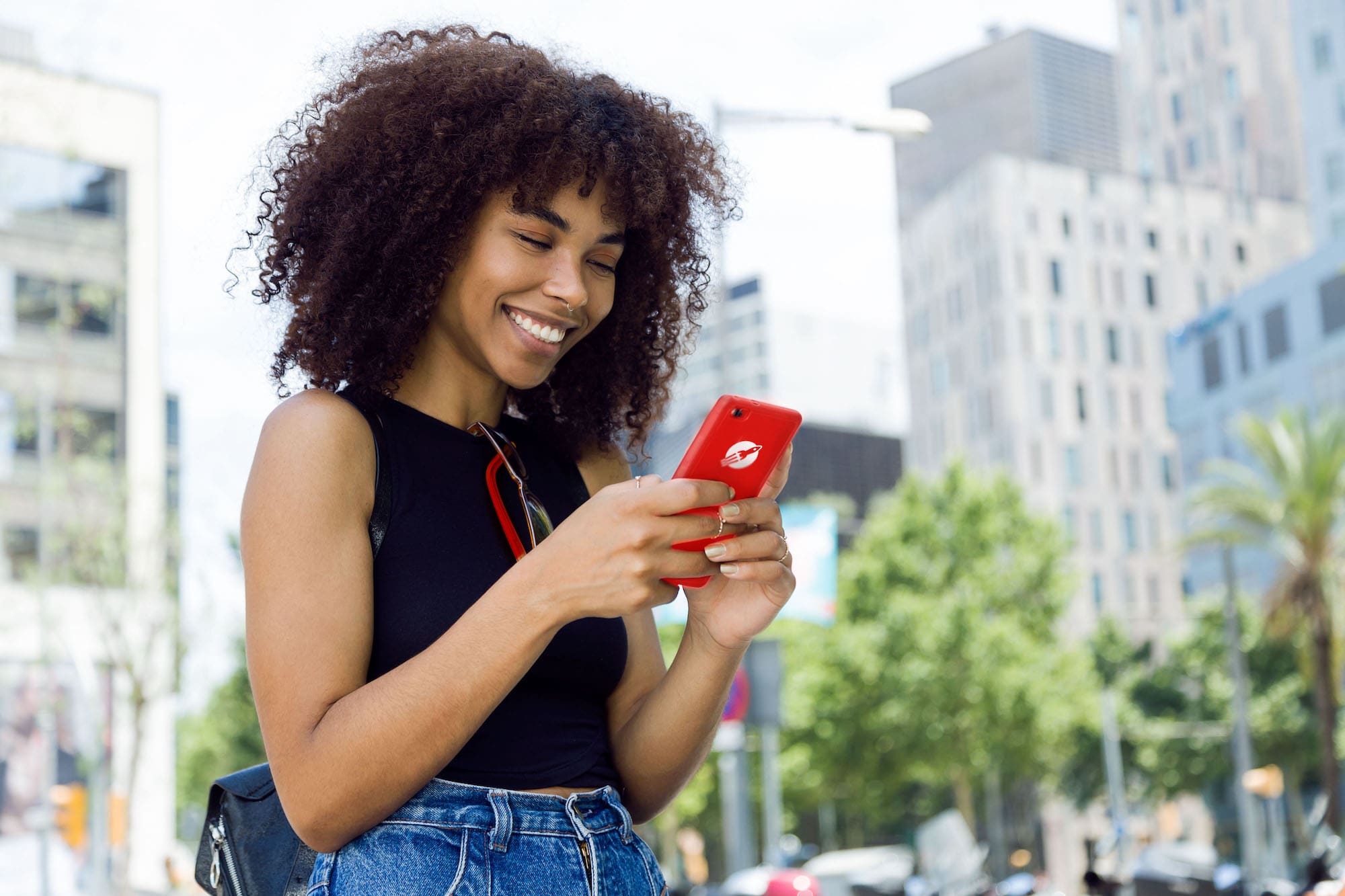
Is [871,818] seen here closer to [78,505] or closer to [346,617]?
[78,505]

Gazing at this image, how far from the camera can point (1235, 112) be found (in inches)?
3061

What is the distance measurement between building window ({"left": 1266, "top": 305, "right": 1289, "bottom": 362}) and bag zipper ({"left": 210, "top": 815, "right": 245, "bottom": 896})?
48.7m

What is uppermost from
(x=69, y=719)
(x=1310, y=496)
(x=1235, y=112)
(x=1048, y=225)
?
(x=1235, y=112)

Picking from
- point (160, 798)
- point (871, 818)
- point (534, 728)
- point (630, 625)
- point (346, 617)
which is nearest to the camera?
point (346, 617)

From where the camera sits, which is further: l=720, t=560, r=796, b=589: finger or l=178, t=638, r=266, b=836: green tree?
l=178, t=638, r=266, b=836: green tree

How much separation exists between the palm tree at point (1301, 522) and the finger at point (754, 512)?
84.8 ft

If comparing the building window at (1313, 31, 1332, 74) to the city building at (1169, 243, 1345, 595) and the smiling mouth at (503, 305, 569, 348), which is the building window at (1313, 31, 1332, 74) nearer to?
the city building at (1169, 243, 1345, 595)

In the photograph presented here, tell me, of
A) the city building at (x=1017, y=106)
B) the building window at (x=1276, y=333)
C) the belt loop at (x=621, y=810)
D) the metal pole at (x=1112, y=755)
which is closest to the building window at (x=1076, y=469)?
the city building at (x=1017, y=106)

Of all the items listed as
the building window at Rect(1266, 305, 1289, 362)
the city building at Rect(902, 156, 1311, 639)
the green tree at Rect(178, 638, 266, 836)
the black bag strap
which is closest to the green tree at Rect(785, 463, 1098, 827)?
the green tree at Rect(178, 638, 266, 836)

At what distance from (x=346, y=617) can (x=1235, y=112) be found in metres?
83.6

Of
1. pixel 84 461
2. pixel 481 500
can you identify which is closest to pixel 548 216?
pixel 481 500

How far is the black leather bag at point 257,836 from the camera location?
5.47 ft

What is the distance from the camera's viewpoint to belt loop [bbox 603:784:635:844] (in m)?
1.79

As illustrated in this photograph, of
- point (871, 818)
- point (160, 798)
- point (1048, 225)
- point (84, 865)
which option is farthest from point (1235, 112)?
point (84, 865)
